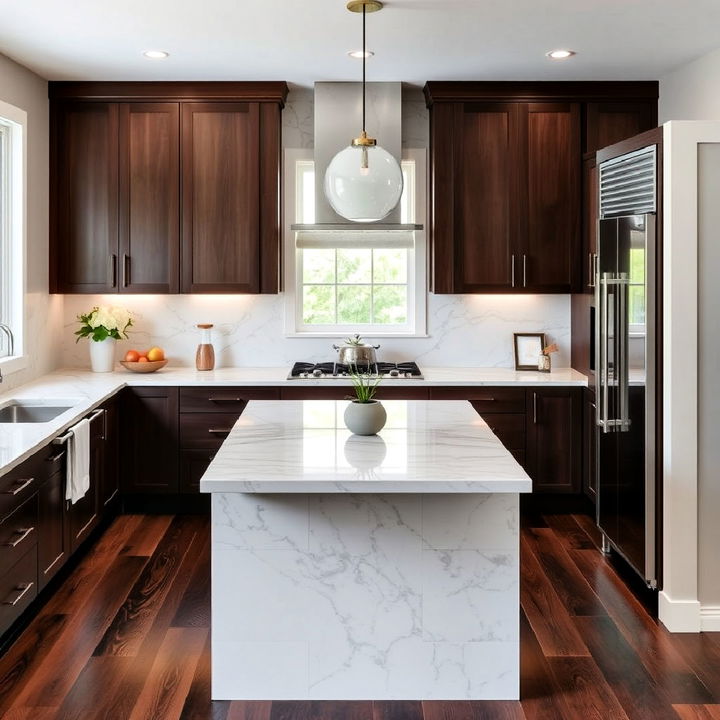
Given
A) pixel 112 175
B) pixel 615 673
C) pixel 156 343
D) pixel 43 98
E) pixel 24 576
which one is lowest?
pixel 615 673

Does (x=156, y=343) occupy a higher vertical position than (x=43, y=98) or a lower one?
lower

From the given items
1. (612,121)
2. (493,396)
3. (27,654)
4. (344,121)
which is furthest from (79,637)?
(612,121)

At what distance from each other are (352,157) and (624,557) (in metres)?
2.32

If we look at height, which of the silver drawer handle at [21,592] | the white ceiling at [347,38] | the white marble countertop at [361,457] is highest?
the white ceiling at [347,38]

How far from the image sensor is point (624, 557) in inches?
165

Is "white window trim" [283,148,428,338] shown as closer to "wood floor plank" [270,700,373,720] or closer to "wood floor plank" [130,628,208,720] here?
"wood floor plank" [130,628,208,720]

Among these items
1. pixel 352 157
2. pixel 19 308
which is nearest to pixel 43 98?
pixel 19 308

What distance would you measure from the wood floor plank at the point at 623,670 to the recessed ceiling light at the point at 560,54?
9.34ft

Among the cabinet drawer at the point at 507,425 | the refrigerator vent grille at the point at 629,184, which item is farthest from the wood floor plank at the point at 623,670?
the refrigerator vent grille at the point at 629,184

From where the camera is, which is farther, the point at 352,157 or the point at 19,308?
the point at 19,308

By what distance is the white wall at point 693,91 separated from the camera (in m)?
4.64

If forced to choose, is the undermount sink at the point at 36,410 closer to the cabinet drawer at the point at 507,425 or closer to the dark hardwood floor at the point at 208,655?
the dark hardwood floor at the point at 208,655

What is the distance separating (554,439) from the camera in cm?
530

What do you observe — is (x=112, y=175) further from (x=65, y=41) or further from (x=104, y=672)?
(x=104, y=672)
